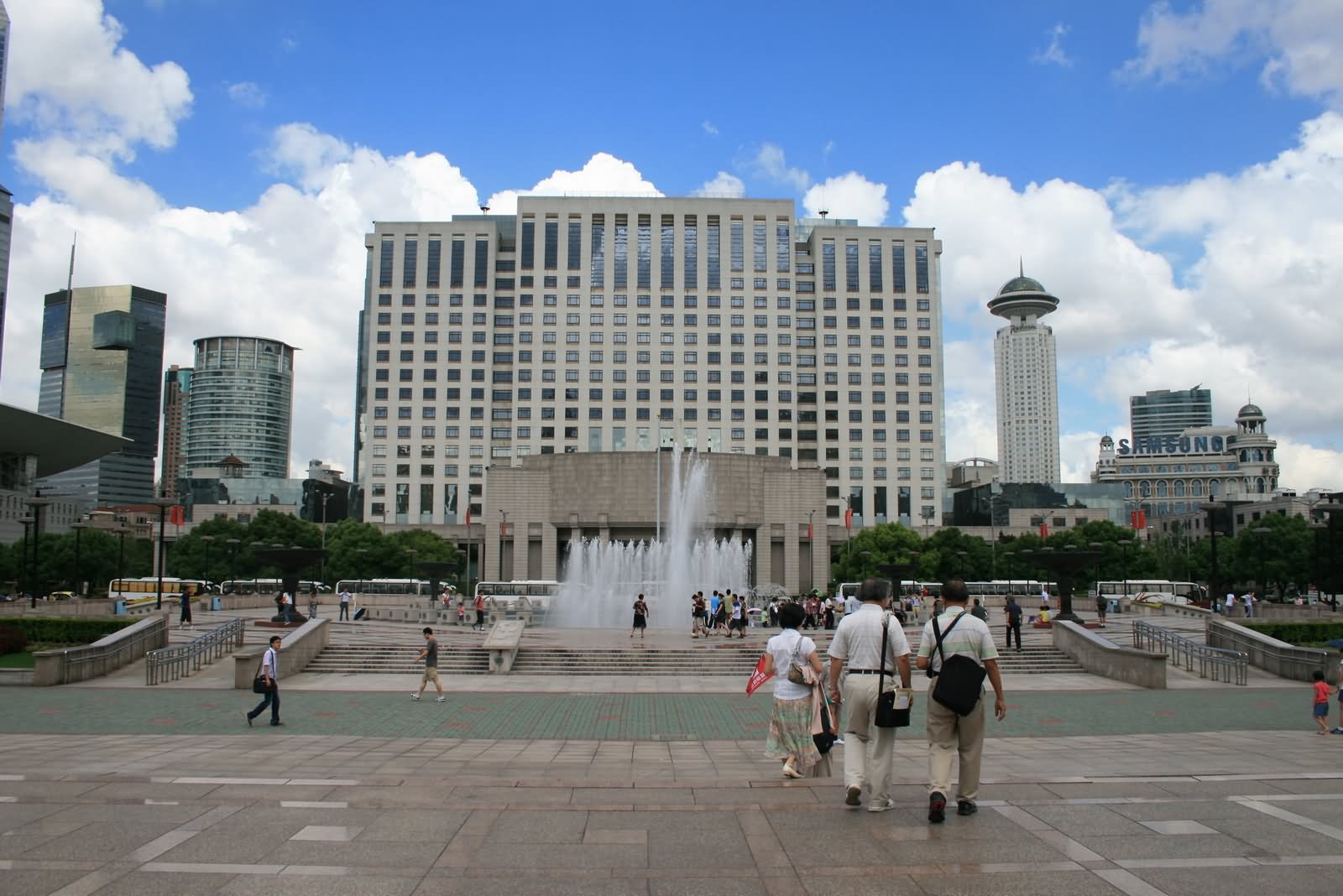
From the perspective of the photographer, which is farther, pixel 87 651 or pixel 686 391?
pixel 686 391

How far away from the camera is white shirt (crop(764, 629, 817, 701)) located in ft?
31.5

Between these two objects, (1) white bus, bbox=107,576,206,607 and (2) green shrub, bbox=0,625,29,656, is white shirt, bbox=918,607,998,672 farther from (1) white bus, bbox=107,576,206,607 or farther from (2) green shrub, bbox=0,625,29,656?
(1) white bus, bbox=107,576,206,607

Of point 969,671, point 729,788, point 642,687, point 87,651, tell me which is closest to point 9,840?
point 729,788

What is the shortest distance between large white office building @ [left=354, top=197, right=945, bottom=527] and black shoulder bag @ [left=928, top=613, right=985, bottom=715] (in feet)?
342

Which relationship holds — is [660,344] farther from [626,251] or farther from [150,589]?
[150,589]

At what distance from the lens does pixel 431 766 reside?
11570 millimetres

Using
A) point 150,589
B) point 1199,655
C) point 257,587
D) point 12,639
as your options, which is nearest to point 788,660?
point 1199,655

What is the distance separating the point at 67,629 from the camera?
28.7 meters

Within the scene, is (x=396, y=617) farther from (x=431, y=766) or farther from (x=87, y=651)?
(x=431, y=766)

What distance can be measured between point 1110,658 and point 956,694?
19.0 metres

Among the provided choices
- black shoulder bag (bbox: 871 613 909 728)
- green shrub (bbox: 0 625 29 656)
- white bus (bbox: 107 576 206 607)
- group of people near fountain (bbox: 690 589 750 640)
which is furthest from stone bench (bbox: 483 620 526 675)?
white bus (bbox: 107 576 206 607)

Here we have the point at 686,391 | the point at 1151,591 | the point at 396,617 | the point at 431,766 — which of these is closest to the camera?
the point at 431,766

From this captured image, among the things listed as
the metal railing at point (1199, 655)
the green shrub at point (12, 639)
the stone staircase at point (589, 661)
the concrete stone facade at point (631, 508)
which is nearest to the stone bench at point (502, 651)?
the stone staircase at point (589, 661)

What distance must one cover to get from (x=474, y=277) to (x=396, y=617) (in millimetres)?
77285
